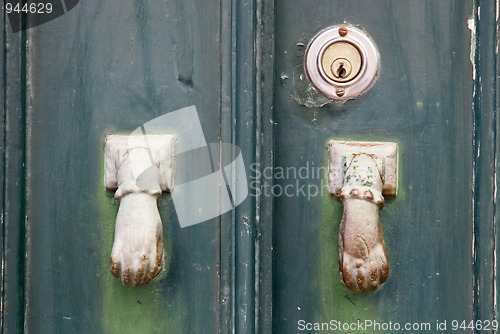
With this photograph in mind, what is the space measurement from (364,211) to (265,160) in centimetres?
16

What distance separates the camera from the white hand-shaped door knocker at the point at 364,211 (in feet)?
3.36

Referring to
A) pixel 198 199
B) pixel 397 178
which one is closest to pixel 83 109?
pixel 198 199

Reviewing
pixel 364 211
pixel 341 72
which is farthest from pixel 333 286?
pixel 341 72

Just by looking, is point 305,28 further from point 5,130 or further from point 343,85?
point 5,130

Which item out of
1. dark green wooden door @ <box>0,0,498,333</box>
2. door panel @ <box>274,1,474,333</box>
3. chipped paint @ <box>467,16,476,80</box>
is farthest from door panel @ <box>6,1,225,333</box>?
chipped paint @ <box>467,16,476,80</box>

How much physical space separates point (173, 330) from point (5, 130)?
362mm

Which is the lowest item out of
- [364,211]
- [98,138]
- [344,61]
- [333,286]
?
[333,286]

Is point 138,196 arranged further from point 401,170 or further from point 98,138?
point 401,170

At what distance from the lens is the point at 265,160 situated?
108 centimetres

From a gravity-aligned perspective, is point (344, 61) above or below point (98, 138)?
above

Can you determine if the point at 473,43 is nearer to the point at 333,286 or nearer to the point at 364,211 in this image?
the point at 364,211

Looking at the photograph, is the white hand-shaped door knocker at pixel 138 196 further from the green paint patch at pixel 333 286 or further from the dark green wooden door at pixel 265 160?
the green paint patch at pixel 333 286

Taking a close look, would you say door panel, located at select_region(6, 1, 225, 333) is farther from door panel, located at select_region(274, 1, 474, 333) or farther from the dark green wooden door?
door panel, located at select_region(274, 1, 474, 333)

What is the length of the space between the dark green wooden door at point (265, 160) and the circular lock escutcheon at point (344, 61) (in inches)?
0.6
